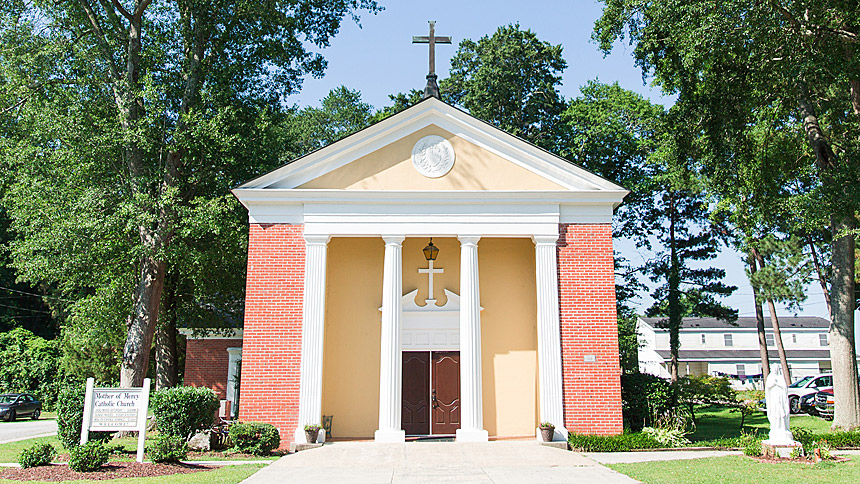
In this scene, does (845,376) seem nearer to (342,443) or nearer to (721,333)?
(342,443)

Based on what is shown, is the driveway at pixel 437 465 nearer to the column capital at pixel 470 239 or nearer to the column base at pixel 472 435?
the column base at pixel 472 435

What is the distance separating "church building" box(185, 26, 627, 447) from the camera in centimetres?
1488

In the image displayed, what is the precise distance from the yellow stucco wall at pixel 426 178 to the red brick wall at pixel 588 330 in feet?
5.52

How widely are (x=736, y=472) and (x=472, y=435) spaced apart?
18.8 feet

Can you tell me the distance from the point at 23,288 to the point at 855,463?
51423 millimetres

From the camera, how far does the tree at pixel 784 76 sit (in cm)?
1530

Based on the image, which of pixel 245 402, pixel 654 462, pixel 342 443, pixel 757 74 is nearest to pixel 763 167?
pixel 757 74

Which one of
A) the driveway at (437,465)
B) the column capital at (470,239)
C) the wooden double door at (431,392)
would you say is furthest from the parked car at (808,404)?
the column capital at (470,239)

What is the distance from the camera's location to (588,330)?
50.3 feet

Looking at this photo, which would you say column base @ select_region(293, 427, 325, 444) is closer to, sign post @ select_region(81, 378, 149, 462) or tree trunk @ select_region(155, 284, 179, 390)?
sign post @ select_region(81, 378, 149, 462)

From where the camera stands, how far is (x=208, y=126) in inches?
719

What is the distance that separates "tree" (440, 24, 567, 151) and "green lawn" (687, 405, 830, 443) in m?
14.9

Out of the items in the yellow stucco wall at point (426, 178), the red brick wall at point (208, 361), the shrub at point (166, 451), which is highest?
the yellow stucco wall at point (426, 178)

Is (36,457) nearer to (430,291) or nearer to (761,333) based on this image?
(430,291)
